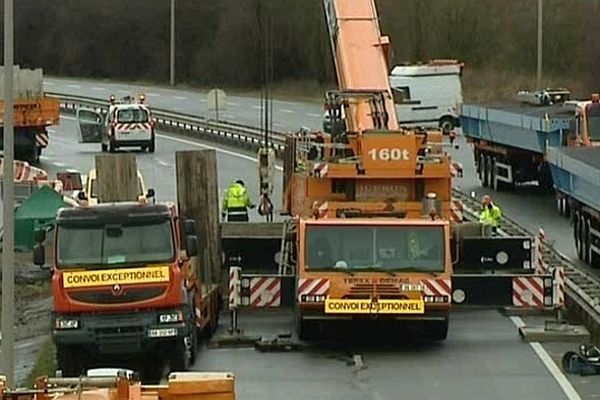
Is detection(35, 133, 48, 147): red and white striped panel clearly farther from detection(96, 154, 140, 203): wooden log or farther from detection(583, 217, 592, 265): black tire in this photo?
detection(96, 154, 140, 203): wooden log

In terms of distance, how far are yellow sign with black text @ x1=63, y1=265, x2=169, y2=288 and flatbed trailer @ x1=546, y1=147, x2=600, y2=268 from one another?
10.2 m

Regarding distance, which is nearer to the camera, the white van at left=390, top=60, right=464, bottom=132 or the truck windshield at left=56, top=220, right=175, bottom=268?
the truck windshield at left=56, top=220, right=175, bottom=268

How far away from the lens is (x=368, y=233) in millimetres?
22875

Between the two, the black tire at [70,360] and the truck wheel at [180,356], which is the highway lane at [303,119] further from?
the black tire at [70,360]

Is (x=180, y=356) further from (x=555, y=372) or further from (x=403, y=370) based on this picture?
(x=555, y=372)

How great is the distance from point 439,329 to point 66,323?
525cm

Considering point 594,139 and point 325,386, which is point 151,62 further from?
point 325,386

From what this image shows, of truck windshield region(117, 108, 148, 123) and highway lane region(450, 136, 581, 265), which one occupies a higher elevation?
truck windshield region(117, 108, 148, 123)

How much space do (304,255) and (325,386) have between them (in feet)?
9.50

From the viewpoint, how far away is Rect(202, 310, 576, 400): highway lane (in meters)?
19.7

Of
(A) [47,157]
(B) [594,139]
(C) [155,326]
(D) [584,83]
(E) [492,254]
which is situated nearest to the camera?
(C) [155,326]

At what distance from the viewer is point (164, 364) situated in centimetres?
2098

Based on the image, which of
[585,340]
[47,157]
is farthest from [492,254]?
[47,157]

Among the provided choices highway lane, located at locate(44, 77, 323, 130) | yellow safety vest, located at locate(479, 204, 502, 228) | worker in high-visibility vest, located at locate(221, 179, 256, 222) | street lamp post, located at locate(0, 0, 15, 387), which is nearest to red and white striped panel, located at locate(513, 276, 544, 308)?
yellow safety vest, located at locate(479, 204, 502, 228)
